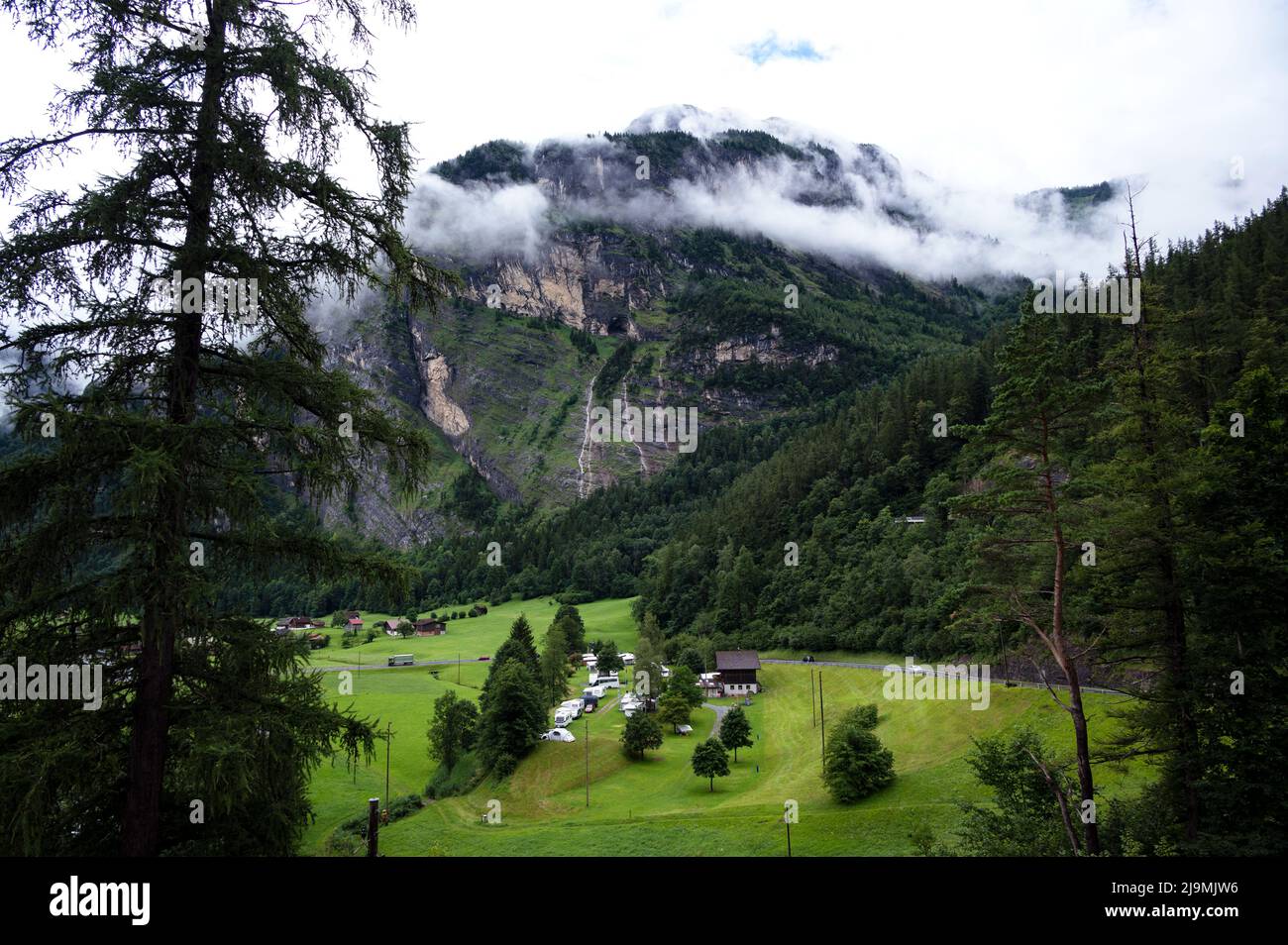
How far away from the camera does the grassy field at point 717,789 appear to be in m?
29.9

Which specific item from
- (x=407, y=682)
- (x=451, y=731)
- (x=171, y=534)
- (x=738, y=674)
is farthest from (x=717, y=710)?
(x=171, y=534)

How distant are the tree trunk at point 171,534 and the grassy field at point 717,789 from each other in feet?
47.8

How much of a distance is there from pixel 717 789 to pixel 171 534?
1614 inches

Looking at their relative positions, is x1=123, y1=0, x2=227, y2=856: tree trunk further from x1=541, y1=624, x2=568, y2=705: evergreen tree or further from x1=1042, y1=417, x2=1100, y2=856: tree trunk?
x1=541, y1=624, x2=568, y2=705: evergreen tree

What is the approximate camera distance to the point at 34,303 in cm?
667

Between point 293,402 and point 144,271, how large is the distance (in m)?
1.94

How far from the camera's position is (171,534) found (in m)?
6.38

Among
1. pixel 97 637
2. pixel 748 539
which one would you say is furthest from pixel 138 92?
pixel 748 539

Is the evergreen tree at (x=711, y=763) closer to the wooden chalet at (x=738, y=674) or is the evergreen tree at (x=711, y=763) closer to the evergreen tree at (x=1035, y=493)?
the wooden chalet at (x=738, y=674)

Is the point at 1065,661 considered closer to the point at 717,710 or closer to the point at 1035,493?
the point at 1035,493

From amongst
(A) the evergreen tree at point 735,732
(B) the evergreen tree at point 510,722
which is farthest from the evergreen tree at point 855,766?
(B) the evergreen tree at point 510,722

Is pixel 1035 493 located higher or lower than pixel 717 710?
higher

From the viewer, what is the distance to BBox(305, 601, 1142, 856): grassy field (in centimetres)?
2994
